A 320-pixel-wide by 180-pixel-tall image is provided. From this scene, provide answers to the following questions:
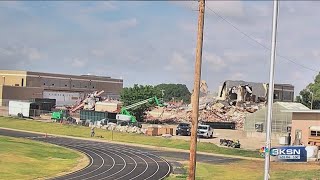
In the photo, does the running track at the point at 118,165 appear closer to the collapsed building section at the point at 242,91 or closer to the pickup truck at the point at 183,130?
the pickup truck at the point at 183,130

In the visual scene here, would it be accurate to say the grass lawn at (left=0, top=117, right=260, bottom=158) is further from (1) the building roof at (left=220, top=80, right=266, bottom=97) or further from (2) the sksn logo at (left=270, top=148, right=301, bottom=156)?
(1) the building roof at (left=220, top=80, right=266, bottom=97)

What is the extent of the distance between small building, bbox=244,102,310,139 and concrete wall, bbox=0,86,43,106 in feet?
307

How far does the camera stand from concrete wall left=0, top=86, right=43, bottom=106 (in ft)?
490

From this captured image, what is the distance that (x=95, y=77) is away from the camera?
188 meters

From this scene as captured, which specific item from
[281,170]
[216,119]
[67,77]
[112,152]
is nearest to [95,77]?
[67,77]

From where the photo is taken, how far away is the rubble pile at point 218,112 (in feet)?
370

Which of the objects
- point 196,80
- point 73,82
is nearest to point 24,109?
point 73,82

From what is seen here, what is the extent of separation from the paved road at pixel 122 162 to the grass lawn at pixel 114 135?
625 cm

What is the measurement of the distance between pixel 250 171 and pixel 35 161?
20739 millimetres

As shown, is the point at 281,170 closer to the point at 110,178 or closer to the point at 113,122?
the point at 110,178

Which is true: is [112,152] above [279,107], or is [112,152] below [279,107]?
below

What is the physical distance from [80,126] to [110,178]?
170 feet

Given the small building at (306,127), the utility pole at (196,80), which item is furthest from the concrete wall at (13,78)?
the utility pole at (196,80)

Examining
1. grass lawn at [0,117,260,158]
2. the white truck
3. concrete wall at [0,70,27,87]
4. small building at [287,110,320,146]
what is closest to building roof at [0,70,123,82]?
concrete wall at [0,70,27,87]
